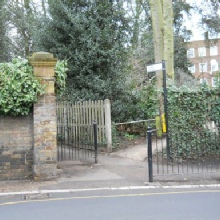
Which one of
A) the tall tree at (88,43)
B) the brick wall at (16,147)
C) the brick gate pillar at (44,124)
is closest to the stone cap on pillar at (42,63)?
the brick gate pillar at (44,124)

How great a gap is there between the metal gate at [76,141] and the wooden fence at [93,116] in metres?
0.09

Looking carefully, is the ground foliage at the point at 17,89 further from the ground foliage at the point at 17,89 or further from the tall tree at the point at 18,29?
the tall tree at the point at 18,29

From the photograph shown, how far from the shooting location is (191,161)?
33.3ft

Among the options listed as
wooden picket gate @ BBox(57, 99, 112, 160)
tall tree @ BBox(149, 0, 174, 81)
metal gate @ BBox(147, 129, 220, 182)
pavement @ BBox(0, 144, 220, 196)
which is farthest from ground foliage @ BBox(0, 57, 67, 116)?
tall tree @ BBox(149, 0, 174, 81)

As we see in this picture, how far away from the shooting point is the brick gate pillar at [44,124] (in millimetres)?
7910

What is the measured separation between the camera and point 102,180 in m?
8.00

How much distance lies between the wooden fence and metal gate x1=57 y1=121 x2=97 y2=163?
9 cm

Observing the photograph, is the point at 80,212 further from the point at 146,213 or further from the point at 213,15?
the point at 213,15

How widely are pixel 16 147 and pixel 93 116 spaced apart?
458cm

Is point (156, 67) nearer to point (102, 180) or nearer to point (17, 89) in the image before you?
point (102, 180)

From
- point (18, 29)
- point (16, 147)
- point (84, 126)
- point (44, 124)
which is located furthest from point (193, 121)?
point (18, 29)

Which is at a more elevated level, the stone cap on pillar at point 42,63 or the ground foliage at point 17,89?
the stone cap on pillar at point 42,63

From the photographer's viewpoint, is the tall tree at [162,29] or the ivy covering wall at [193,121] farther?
the tall tree at [162,29]

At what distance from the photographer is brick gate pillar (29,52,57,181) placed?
7.91 m
